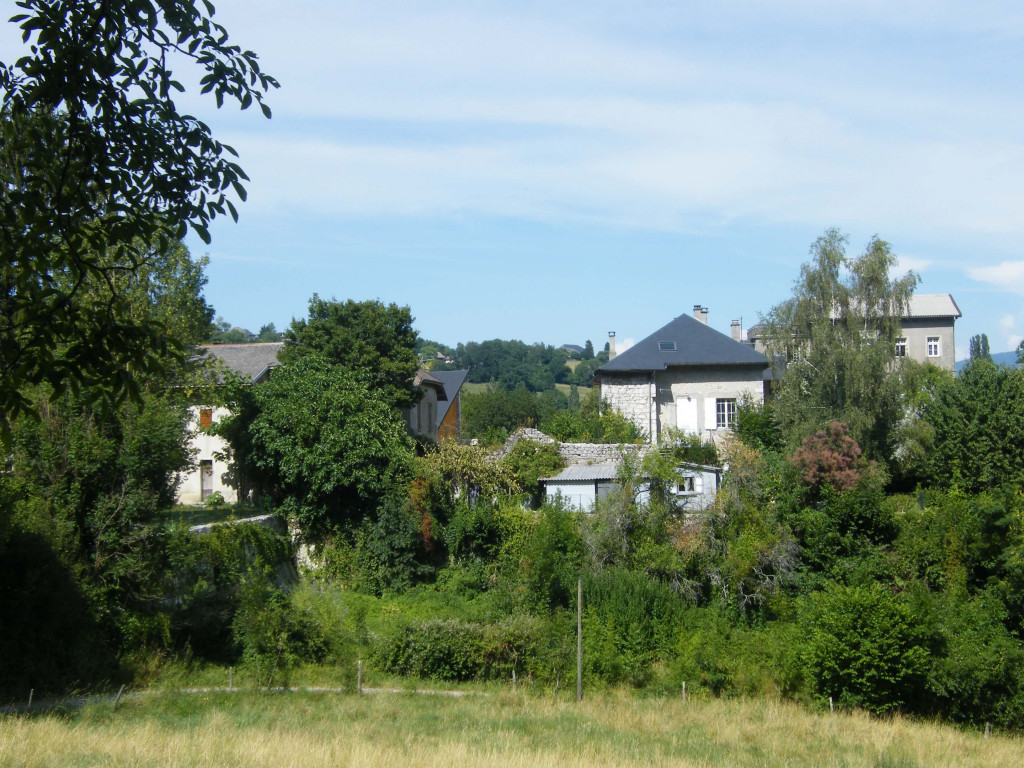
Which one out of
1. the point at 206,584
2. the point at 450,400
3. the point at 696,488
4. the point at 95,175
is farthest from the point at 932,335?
the point at 95,175

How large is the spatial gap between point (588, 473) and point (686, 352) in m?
12.8

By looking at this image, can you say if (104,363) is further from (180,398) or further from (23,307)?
(180,398)

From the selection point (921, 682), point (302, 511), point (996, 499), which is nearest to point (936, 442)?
point (996, 499)

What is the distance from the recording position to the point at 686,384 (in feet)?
122

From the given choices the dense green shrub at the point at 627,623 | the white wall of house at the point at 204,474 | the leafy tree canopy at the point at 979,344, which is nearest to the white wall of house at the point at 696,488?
the dense green shrub at the point at 627,623

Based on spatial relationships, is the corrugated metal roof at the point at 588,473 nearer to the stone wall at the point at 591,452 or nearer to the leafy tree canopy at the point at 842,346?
the stone wall at the point at 591,452

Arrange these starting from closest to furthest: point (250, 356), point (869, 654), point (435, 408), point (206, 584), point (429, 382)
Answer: point (869, 654) < point (206, 584) < point (250, 356) < point (429, 382) < point (435, 408)

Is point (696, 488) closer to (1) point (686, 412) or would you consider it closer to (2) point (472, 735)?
(1) point (686, 412)

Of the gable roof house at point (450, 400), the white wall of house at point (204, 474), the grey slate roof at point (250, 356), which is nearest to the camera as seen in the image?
the white wall of house at point (204, 474)

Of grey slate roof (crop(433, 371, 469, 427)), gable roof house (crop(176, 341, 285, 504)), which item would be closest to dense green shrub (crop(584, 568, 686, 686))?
gable roof house (crop(176, 341, 285, 504))

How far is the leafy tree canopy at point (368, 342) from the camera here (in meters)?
28.5

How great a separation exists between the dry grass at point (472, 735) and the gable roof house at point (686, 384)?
18350 mm

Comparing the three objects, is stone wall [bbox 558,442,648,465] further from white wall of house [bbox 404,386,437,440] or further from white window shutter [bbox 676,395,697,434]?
white window shutter [bbox 676,395,697,434]

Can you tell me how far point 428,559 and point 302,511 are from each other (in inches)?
157
